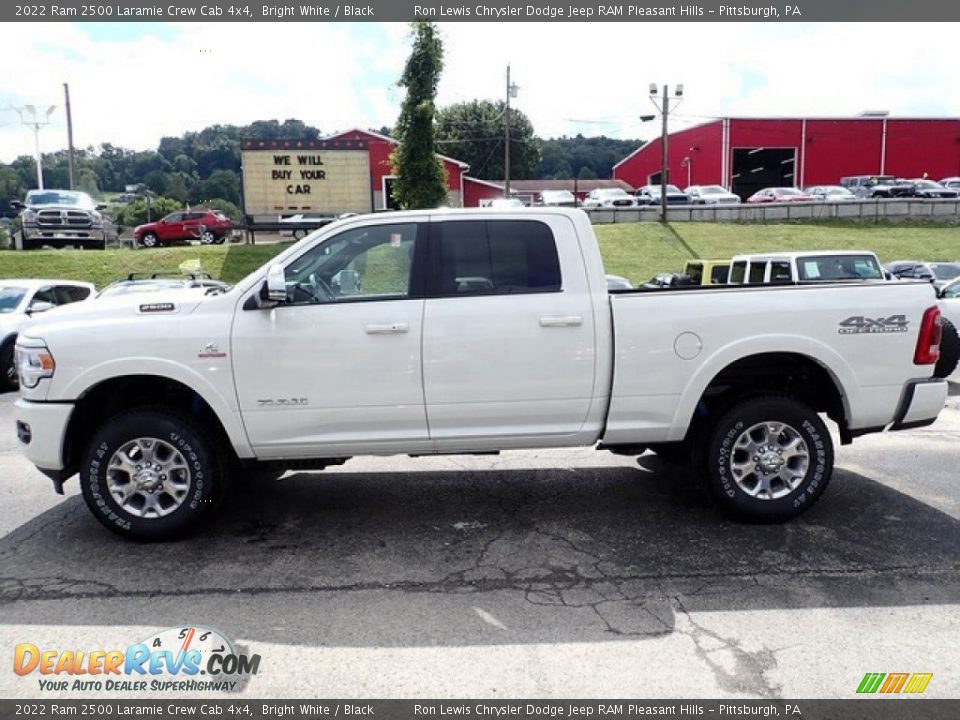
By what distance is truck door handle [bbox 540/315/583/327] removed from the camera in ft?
15.3

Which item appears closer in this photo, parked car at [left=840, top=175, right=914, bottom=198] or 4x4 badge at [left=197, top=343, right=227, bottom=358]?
4x4 badge at [left=197, top=343, right=227, bottom=358]

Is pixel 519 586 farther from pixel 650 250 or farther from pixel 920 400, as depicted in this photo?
pixel 650 250

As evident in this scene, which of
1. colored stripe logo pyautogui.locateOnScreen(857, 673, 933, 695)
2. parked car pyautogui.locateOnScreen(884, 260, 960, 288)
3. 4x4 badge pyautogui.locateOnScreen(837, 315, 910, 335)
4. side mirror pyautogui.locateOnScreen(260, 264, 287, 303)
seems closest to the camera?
colored stripe logo pyautogui.locateOnScreen(857, 673, 933, 695)

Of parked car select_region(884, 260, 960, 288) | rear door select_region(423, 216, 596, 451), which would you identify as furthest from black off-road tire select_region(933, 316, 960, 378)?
parked car select_region(884, 260, 960, 288)

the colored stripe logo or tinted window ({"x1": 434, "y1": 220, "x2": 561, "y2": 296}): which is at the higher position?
tinted window ({"x1": 434, "y1": 220, "x2": 561, "y2": 296})

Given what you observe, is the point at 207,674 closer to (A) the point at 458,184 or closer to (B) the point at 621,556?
(B) the point at 621,556

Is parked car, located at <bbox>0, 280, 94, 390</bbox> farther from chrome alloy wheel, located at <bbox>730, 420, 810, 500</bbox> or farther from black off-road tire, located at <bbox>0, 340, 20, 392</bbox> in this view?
chrome alloy wheel, located at <bbox>730, 420, 810, 500</bbox>

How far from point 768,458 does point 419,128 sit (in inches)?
861

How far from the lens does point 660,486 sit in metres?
5.89

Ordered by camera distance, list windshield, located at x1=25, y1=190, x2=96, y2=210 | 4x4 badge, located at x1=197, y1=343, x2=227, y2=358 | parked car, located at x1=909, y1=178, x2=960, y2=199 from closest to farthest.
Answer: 4x4 badge, located at x1=197, y1=343, x2=227, y2=358, windshield, located at x1=25, y1=190, x2=96, y2=210, parked car, located at x1=909, y1=178, x2=960, y2=199

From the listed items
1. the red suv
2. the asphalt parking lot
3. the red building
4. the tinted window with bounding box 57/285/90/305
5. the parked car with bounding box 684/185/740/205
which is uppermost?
the red building

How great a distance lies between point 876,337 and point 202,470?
440 cm

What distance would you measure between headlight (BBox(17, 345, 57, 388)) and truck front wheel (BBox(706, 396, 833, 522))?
421 centimetres
